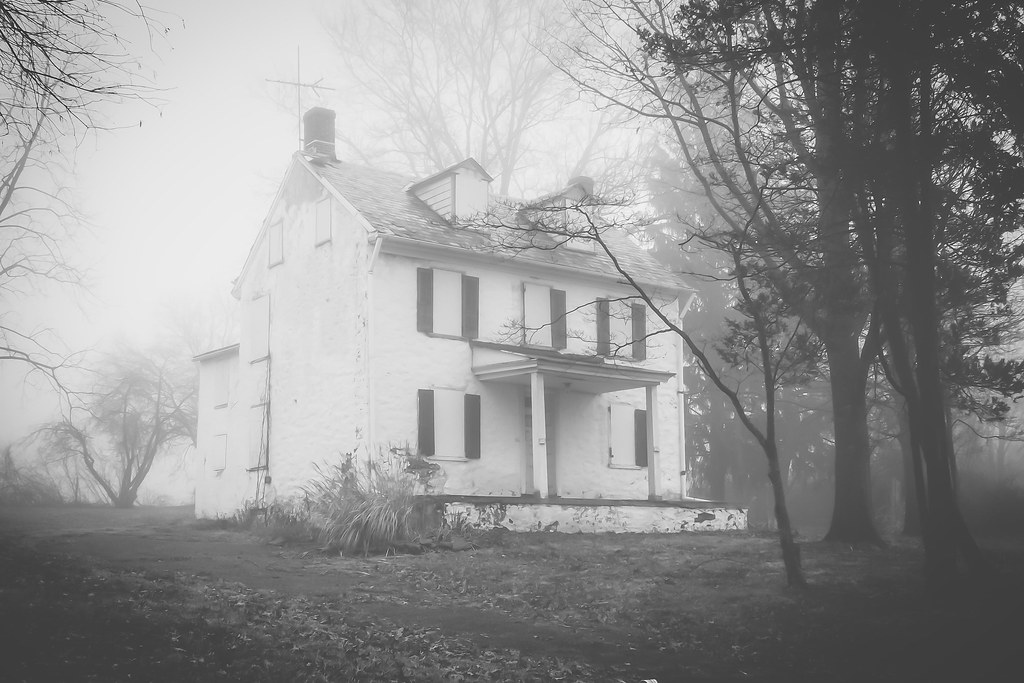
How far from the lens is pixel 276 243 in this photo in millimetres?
23047

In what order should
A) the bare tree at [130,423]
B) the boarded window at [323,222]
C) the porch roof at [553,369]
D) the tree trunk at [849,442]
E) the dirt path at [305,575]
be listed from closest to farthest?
the dirt path at [305,575]
the tree trunk at [849,442]
the porch roof at [553,369]
the boarded window at [323,222]
the bare tree at [130,423]

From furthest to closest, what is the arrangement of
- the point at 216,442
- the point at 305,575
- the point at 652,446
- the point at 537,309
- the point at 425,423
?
1. the point at 216,442
2. the point at 537,309
3. the point at 652,446
4. the point at 425,423
5. the point at 305,575

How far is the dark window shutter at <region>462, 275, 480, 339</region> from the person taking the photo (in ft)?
67.9

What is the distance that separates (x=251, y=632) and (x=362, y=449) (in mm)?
10661

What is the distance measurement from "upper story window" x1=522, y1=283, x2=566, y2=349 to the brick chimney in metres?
6.01

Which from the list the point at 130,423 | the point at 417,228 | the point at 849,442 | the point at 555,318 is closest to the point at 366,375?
the point at 417,228

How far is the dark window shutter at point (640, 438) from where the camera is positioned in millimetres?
23047

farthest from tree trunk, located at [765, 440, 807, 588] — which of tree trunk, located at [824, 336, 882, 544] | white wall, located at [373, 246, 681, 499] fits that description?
white wall, located at [373, 246, 681, 499]

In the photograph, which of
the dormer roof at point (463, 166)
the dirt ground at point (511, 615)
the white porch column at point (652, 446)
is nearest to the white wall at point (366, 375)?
the white porch column at point (652, 446)

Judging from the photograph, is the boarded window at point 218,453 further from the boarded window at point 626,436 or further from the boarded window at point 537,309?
the boarded window at point 626,436

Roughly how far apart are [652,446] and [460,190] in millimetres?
7065

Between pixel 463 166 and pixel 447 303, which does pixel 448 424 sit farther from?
pixel 463 166

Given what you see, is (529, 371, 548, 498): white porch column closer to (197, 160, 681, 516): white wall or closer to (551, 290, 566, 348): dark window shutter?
(197, 160, 681, 516): white wall

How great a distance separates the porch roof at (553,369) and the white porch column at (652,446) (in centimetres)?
39
